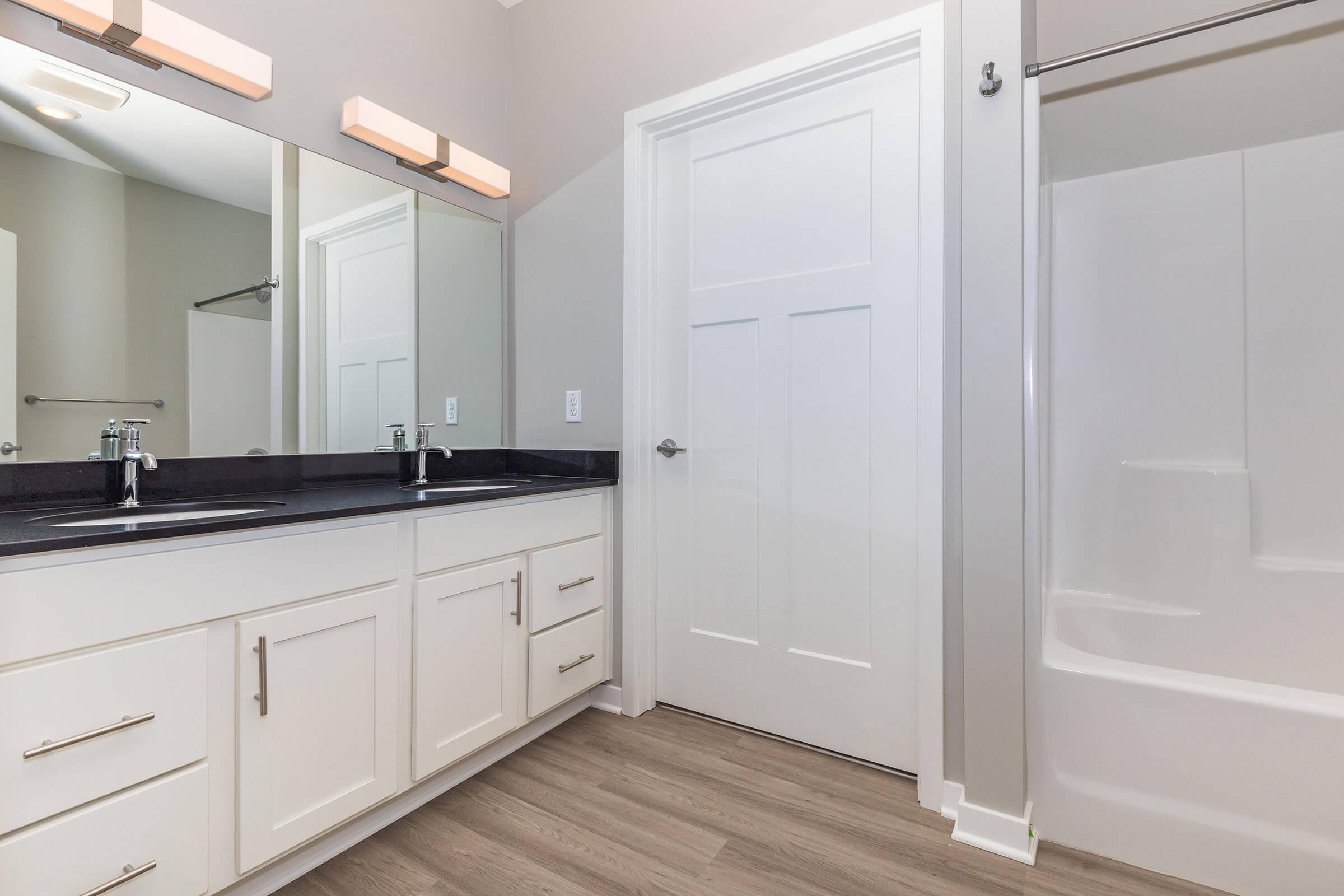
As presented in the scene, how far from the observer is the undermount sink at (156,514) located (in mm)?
1184

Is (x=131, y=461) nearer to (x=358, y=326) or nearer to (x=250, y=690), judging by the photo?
(x=250, y=690)

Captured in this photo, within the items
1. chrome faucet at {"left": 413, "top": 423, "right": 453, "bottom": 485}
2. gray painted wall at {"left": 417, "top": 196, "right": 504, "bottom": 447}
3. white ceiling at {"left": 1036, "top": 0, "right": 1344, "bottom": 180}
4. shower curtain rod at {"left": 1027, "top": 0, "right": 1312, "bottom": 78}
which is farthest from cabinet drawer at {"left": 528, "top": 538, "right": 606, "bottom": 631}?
white ceiling at {"left": 1036, "top": 0, "right": 1344, "bottom": 180}

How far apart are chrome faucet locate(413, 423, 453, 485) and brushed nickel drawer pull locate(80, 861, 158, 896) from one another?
1.12 metres

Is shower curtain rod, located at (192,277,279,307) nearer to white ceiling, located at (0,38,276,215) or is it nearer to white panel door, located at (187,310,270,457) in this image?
white panel door, located at (187,310,270,457)

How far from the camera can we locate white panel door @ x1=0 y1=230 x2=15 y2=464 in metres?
1.27

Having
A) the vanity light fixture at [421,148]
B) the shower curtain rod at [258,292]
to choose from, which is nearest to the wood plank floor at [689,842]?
the shower curtain rod at [258,292]

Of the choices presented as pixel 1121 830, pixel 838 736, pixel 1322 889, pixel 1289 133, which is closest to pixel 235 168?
pixel 838 736

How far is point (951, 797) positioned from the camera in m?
1.50

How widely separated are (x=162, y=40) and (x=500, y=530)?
141 cm

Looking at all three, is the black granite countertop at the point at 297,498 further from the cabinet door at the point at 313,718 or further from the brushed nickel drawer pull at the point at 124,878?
the brushed nickel drawer pull at the point at 124,878

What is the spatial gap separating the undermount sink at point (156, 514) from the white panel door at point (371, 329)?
1.44 ft

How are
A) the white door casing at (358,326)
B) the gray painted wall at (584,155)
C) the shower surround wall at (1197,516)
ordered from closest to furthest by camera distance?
the shower surround wall at (1197,516)
the white door casing at (358,326)
the gray painted wall at (584,155)

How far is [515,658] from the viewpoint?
1.71 m

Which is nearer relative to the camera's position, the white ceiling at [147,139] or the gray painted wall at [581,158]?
the white ceiling at [147,139]
